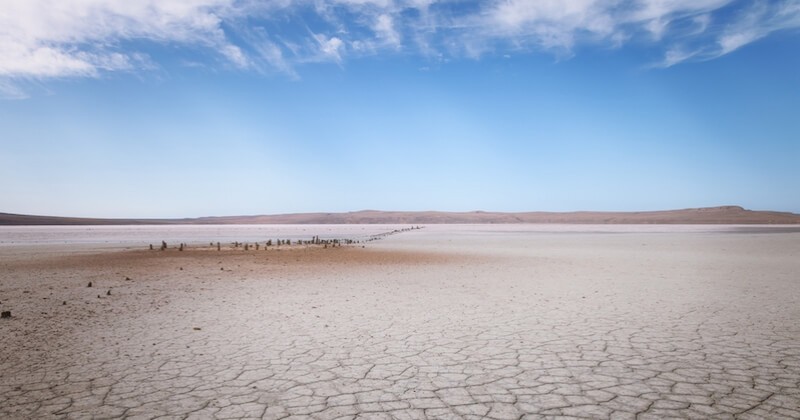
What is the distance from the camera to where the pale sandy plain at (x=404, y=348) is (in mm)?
4402

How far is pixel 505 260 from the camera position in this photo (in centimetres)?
→ 1858

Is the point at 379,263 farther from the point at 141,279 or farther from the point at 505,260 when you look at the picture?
the point at 141,279

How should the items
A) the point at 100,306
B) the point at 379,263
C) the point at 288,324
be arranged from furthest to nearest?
the point at 379,263 → the point at 100,306 → the point at 288,324

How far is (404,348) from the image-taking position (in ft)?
20.7

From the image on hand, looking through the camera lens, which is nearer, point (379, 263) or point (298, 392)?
point (298, 392)

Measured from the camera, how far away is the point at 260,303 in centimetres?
981

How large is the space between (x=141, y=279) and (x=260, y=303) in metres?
5.94

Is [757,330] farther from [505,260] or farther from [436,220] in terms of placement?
[436,220]

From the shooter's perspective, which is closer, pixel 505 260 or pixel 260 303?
pixel 260 303

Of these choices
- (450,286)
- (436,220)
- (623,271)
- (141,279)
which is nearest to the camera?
(450,286)

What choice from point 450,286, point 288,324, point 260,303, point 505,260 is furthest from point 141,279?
point 505,260

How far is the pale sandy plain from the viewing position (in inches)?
173

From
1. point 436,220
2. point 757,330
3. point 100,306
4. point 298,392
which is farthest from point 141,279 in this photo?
point 436,220

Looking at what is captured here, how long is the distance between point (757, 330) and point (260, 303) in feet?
29.7
